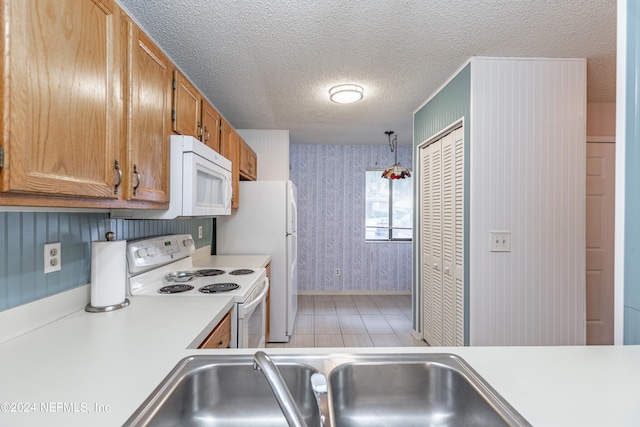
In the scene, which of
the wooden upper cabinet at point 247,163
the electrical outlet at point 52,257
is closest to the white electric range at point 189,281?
the electrical outlet at point 52,257

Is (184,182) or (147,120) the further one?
(184,182)

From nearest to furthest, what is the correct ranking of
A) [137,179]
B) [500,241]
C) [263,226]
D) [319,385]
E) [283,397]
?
1. [283,397]
2. [319,385]
3. [137,179]
4. [500,241]
5. [263,226]

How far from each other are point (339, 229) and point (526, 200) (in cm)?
302

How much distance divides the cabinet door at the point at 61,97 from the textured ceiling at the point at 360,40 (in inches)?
27.8

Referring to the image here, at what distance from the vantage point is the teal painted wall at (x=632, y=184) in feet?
3.18

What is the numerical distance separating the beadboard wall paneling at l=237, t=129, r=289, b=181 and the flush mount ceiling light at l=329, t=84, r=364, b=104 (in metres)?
1.33

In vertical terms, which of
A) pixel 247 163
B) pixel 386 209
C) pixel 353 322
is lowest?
pixel 353 322

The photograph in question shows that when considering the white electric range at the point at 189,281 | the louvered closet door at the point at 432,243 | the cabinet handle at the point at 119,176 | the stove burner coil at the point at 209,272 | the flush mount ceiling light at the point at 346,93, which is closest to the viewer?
the cabinet handle at the point at 119,176

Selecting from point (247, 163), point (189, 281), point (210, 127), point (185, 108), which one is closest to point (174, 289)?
point (189, 281)

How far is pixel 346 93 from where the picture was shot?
101 inches

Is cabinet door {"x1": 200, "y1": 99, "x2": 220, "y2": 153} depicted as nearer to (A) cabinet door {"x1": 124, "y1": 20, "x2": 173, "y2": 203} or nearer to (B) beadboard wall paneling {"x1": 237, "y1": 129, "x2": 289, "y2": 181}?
(A) cabinet door {"x1": 124, "y1": 20, "x2": 173, "y2": 203}

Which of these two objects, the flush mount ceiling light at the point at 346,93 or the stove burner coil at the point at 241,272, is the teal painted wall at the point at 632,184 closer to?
the flush mount ceiling light at the point at 346,93

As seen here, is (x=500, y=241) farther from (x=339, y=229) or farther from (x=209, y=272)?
(x=339, y=229)

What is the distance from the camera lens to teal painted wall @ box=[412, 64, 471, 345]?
7.02ft
